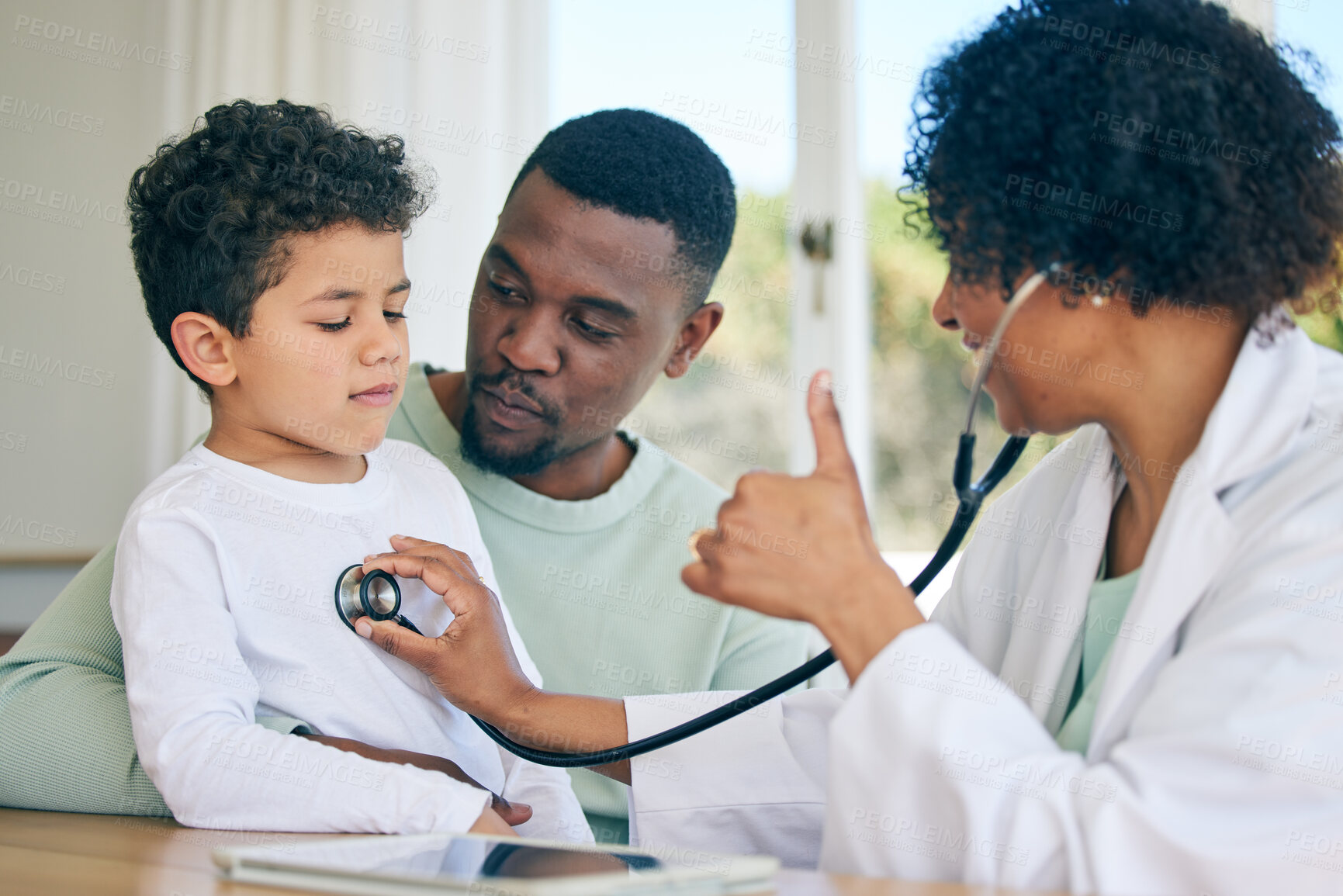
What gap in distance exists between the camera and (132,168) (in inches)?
111

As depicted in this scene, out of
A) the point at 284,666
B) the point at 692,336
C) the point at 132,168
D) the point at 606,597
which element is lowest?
the point at 606,597

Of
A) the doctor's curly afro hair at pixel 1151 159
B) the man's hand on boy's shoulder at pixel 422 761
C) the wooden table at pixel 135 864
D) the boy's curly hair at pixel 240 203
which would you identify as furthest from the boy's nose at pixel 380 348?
the doctor's curly afro hair at pixel 1151 159

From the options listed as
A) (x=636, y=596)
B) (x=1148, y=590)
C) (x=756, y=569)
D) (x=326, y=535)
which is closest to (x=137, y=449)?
(x=636, y=596)

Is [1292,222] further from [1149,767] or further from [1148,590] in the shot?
[1149,767]

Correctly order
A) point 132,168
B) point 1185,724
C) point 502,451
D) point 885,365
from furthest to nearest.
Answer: point 132,168 → point 885,365 → point 502,451 → point 1185,724

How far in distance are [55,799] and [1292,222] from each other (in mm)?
1261

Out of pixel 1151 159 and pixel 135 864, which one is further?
pixel 1151 159

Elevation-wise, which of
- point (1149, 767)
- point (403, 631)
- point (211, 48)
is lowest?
point (403, 631)

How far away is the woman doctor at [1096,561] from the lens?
758mm

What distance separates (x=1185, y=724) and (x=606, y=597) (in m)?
1.05

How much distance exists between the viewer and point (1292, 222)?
949 mm

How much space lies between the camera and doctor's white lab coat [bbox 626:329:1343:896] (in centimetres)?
74

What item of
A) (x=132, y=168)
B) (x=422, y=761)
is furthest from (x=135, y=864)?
(x=132, y=168)

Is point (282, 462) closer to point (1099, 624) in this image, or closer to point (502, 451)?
point (502, 451)
